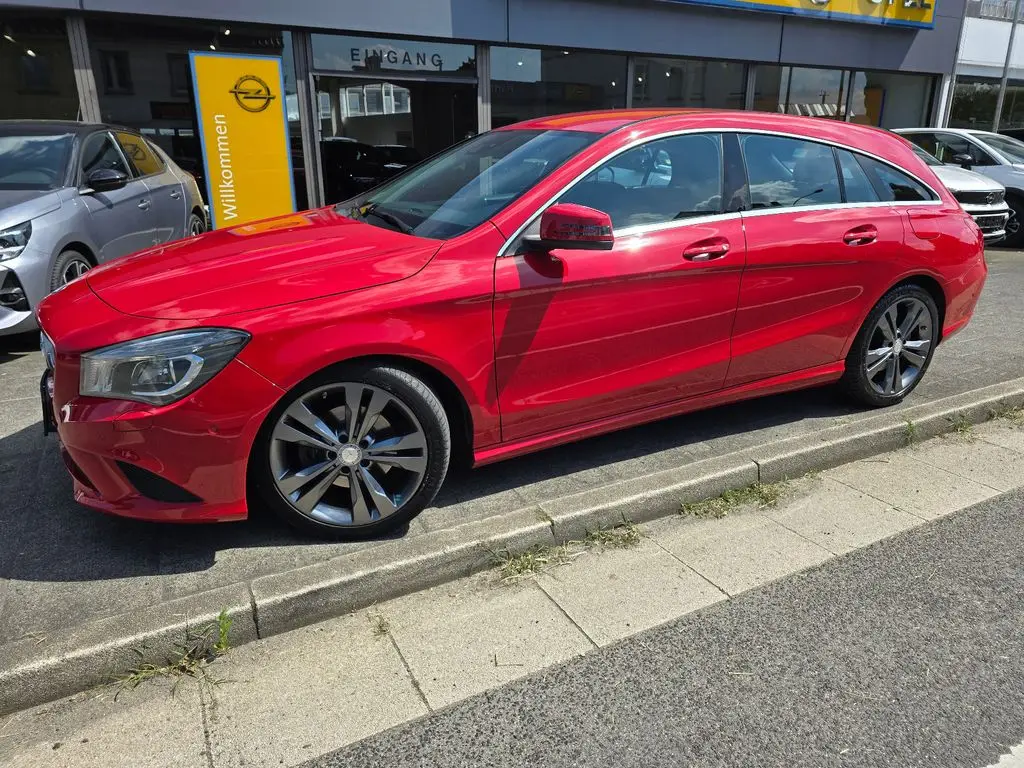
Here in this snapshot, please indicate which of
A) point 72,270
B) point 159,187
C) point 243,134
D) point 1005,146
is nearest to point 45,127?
point 159,187

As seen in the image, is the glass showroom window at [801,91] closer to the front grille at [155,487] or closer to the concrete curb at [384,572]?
the concrete curb at [384,572]

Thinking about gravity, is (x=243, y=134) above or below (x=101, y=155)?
above

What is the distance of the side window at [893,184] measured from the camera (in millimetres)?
4281

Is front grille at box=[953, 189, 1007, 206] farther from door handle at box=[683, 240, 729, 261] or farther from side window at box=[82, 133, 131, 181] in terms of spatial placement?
side window at box=[82, 133, 131, 181]

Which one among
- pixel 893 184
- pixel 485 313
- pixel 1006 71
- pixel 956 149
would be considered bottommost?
pixel 485 313

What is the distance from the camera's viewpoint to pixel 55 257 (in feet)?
18.1

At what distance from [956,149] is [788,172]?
10449 mm

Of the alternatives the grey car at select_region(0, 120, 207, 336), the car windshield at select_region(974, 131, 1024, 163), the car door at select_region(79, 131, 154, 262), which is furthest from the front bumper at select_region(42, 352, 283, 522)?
the car windshield at select_region(974, 131, 1024, 163)

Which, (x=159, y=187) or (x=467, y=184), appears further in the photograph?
(x=159, y=187)

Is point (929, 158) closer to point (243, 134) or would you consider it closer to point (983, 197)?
point (983, 197)

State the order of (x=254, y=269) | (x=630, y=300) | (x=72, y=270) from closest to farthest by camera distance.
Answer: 1. (x=254, y=269)
2. (x=630, y=300)
3. (x=72, y=270)

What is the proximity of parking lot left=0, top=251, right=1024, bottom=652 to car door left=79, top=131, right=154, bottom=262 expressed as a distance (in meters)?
1.45

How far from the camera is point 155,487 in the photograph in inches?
107

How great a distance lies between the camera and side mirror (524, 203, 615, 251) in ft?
9.72
